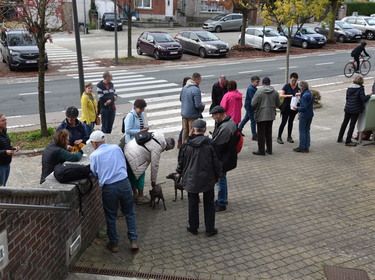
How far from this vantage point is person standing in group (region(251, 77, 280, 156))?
409 inches

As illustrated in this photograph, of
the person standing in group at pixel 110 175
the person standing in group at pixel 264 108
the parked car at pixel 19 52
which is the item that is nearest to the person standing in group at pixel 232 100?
the person standing in group at pixel 264 108

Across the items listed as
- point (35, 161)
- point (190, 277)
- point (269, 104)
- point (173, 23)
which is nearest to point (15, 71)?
point (35, 161)

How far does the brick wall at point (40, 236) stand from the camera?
449 centimetres

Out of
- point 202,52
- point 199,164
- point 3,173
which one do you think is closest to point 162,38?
point 202,52

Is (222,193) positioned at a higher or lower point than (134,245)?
higher

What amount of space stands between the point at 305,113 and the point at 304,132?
19.1 inches

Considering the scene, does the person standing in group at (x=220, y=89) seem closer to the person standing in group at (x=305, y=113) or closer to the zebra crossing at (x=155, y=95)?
the person standing in group at (x=305, y=113)

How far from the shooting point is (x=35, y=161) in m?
10.8

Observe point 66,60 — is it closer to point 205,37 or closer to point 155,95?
point 205,37

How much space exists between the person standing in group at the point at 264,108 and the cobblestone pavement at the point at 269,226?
1.73ft

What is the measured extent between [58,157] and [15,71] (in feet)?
63.3

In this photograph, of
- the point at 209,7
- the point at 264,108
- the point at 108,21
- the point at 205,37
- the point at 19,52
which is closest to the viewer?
the point at 264,108

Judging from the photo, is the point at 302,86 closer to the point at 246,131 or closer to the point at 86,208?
the point at 246,131

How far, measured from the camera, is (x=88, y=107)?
34.8 feet
